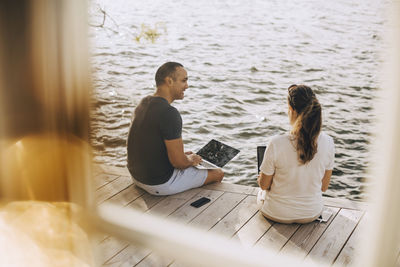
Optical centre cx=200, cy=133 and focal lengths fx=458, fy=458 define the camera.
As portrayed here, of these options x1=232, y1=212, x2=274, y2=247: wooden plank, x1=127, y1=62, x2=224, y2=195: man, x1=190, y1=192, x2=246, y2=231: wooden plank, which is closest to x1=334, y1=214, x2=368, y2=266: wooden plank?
x1=232, y1=212, x2=274, y2=247: wooden plank

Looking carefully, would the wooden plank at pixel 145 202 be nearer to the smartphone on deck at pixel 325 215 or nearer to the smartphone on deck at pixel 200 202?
the smartphone on deck at pixel 200 202

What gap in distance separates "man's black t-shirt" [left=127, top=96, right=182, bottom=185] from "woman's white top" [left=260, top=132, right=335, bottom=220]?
686 mm

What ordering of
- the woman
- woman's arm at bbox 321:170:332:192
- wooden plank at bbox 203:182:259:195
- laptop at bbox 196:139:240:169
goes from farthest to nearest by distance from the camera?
laptop at bbox 196:139:240:169 < wooden plank at bbox 203:182:259:195 < woman's arm at bbox 321:170:332:192 < the woman

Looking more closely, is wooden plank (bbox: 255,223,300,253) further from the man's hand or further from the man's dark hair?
the man's dark hair

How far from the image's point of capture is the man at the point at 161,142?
291 centimetres

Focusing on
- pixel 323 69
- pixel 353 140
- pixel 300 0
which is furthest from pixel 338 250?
pixel 300 0

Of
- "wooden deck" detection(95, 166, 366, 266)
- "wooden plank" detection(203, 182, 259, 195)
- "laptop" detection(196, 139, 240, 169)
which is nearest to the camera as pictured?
"wooden deck" detection(95, 166, 366, 266)

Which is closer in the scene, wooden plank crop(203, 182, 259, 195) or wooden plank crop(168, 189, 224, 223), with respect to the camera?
wooden plank crop(168, 189, 224, 223)

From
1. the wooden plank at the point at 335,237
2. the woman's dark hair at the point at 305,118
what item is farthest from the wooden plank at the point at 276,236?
the woman's dark hair at the point at 305,118

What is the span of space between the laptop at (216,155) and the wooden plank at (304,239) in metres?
0.77

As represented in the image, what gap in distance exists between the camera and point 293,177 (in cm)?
253

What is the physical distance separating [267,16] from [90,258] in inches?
459

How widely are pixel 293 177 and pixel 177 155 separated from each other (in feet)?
2.64

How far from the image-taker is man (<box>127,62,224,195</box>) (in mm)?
2910
